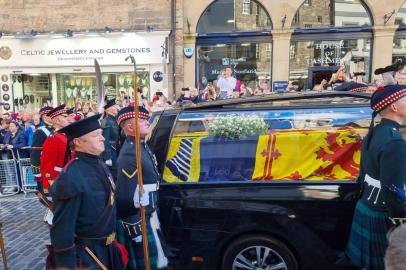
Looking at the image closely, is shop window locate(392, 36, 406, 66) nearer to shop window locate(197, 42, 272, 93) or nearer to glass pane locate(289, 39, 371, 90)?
glass pane locate(289, 39, 371, 90)

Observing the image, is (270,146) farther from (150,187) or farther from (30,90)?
(30,90)

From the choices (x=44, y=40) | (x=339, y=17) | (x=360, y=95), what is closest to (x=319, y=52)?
(x=339, y=17)

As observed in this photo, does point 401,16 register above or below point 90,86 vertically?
above

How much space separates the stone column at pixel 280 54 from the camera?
1472cm

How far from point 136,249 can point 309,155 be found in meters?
1.76

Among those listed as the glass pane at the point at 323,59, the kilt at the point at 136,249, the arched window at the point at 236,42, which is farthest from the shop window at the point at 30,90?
the kilt at the point at 136,249

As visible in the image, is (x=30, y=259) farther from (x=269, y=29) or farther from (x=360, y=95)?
(x=269, y=29)

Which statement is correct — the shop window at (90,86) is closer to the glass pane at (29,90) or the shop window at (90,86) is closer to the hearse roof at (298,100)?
the glass pane at (29,90)

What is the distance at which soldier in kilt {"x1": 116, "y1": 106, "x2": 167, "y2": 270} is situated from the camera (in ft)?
11.2

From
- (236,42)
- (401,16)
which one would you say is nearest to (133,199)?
(236,42)

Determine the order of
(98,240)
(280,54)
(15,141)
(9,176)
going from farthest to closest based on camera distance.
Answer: (280,54) < (15,141) < (9,176) < (98,240)

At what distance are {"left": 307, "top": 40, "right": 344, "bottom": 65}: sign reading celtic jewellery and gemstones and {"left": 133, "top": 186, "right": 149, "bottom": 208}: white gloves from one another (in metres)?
12.7

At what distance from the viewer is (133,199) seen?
11.1ft

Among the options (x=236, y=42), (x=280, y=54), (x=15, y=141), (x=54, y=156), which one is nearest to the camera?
(x=54, y=156)
